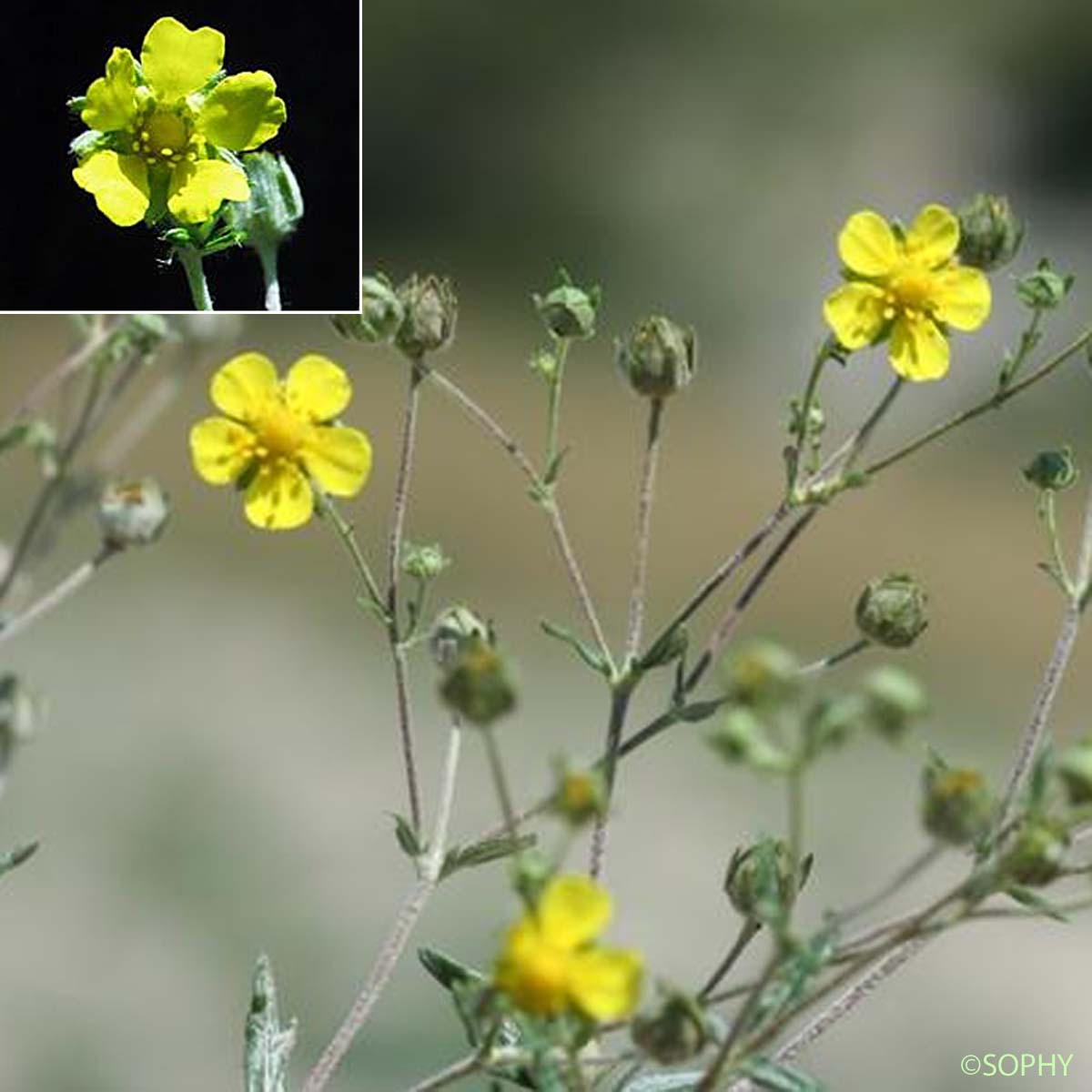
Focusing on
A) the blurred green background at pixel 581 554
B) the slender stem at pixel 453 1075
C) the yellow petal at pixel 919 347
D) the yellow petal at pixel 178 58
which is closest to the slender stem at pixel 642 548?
the yellow petal at pixel 919 347

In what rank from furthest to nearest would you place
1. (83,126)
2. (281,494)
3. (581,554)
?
1. (581,554)
2. (83,126)
3. (281,494)

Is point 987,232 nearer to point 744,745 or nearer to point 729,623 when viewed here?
point 729,623

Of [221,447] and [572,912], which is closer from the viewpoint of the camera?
[572,912]

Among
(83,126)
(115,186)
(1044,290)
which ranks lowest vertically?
(1044,290)

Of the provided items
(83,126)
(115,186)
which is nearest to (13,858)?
(115,186)

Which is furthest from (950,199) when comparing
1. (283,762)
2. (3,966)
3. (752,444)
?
(3,966)

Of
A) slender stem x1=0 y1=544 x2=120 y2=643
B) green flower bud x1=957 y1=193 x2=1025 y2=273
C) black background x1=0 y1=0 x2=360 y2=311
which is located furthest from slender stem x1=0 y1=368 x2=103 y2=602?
black background x1=0 y1=0 x2=360 y2=311
